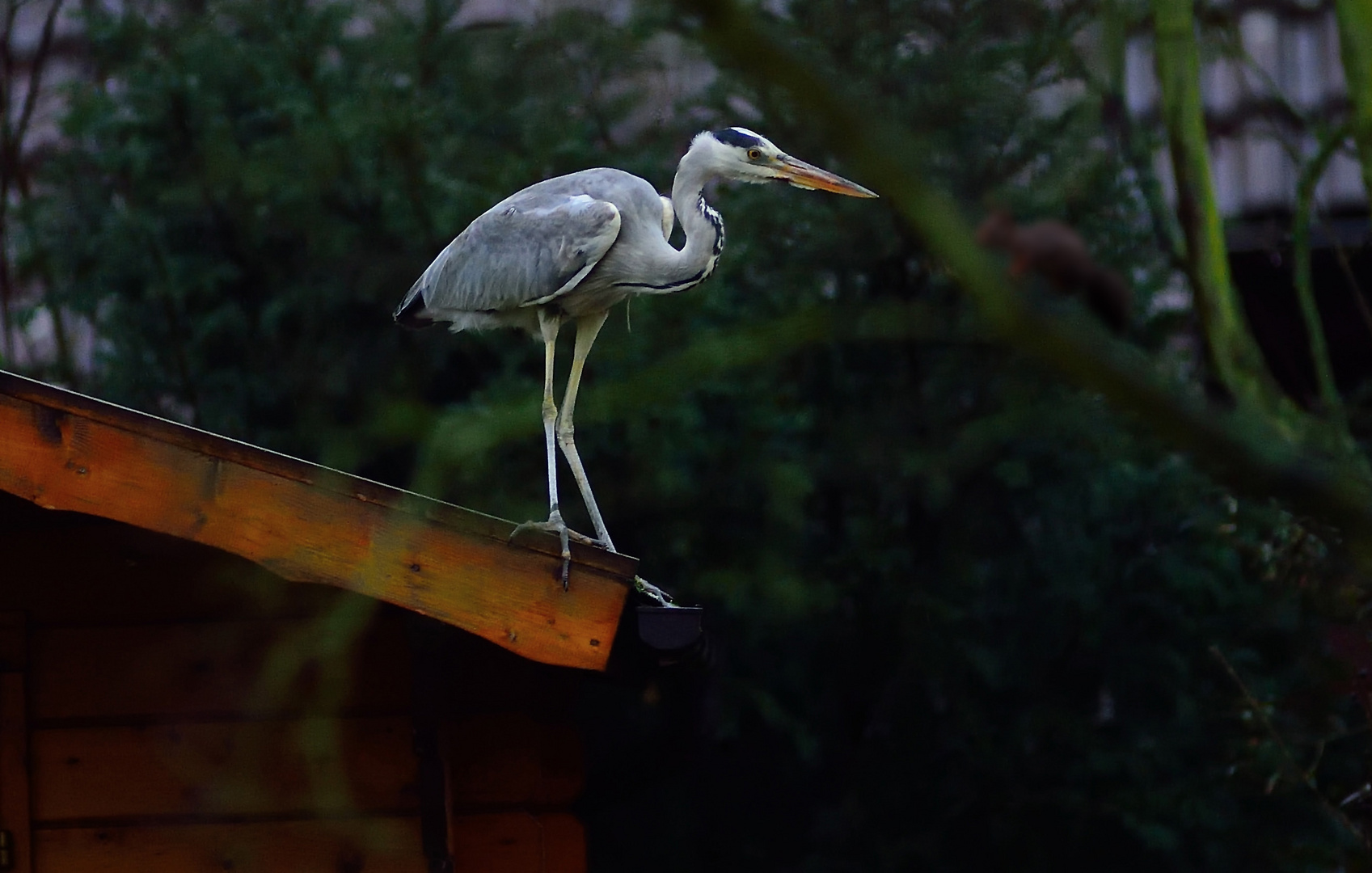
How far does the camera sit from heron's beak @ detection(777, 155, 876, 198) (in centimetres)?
445

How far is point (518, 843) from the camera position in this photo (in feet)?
15.0

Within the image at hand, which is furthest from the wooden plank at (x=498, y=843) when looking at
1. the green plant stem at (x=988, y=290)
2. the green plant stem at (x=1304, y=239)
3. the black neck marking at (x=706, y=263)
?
the green plant stem at (x=988, y=290)

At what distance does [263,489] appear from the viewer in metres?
3.75

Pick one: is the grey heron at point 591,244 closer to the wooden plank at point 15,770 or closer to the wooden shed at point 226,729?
the wooden shed at point 226,729

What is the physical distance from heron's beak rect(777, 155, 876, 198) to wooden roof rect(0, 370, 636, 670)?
4.01 feet

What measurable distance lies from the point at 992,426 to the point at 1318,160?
2.35 m

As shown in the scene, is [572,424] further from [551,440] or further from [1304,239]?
[1304,239]

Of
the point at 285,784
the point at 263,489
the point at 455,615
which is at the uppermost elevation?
the point at 263,489

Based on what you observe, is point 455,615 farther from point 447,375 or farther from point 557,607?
point 447,375

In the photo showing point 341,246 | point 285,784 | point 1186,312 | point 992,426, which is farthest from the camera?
point 341,246

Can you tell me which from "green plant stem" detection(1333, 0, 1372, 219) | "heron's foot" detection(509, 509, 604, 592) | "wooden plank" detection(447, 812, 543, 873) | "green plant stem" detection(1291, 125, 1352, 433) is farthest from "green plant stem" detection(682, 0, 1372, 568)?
"wooden plank" detection(447, 812, 543, 873)

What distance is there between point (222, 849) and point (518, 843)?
788mm

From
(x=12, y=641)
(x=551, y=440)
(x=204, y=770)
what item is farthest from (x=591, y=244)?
(x=12, y=641)

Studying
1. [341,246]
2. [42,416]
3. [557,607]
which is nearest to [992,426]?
[557,607]
